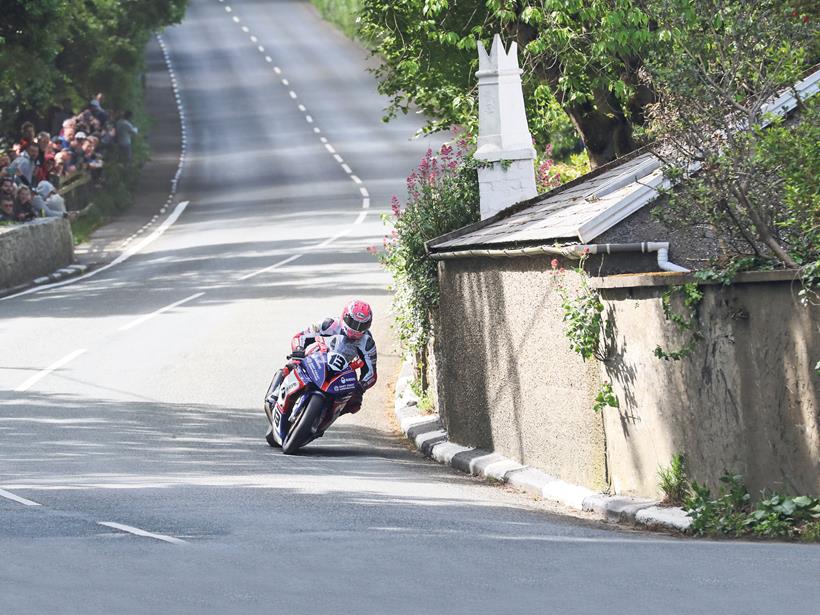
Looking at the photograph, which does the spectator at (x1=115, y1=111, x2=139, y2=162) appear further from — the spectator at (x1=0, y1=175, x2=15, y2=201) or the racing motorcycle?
the racing motorcycle

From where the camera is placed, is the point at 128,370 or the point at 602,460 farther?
the point at 128,370

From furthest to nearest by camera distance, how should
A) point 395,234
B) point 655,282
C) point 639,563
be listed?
1. point 395,234
2. point 655,282
3. point 639,563

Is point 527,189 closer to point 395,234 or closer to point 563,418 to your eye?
point 395,234

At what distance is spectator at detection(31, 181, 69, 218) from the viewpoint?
3259 centimetres

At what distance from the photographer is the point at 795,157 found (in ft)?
37.1

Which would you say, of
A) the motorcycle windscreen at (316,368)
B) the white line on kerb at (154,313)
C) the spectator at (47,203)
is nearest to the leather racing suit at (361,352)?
the motorcycle windscreen at (316,368)

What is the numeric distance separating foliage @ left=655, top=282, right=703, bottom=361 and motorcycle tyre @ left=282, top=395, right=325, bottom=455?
16.3ft

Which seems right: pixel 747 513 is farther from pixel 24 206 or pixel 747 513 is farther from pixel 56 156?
pixel 56 156

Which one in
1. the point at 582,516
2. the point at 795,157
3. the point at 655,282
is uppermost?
the point at 795,157

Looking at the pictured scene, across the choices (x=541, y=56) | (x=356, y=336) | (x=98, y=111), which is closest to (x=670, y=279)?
(x=356, y=336)

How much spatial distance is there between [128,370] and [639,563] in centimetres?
1248

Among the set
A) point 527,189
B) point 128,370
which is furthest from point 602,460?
point 128,370

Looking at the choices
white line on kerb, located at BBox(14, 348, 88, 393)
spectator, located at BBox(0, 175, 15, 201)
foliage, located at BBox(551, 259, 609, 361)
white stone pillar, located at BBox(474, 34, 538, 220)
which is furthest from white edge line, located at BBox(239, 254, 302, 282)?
foliage, located at BBox(551, 259, 609, 361)

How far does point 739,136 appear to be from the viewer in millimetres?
11602
